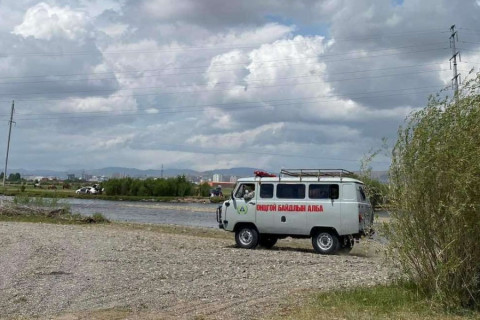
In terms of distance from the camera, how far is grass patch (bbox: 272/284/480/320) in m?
9.16

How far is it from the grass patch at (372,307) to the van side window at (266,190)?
29.4ft

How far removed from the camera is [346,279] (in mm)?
13227

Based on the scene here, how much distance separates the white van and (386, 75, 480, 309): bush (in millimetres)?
8387

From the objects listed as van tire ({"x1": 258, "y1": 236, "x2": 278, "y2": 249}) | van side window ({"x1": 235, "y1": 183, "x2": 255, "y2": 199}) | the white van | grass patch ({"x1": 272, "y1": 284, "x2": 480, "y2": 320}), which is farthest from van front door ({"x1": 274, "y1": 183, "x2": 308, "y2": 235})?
grass patch ({"x1": 272, "y1": 284, "x2": 480, "y2": 320})

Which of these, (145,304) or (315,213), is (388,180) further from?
(315,213)

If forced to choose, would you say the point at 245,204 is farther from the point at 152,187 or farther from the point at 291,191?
the point at 152,187

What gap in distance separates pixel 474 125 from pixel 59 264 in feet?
32.1

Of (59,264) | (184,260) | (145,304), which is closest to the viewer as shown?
(145,304)

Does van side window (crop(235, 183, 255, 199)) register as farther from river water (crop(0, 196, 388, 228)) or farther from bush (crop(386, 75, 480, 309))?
river water (crop(0, 196, 388, 228))

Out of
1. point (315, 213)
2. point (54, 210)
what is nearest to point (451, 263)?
point (315, 213)

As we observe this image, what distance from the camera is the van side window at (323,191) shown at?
19.0m

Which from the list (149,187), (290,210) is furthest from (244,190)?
(149,187)

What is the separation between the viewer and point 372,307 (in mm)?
9688

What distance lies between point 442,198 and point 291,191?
1030 cm
